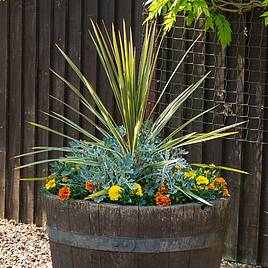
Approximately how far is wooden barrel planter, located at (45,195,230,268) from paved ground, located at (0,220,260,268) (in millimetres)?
1645

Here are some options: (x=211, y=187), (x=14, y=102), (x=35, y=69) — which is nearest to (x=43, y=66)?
(x=35, y=69)

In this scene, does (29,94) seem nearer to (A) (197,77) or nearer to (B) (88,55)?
(B) (88,55)

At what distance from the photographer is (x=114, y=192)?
13.6ft

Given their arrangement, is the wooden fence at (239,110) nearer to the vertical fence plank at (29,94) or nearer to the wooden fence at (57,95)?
the wooden fence at (57,95)

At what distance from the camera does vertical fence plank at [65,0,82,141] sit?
6527 mm

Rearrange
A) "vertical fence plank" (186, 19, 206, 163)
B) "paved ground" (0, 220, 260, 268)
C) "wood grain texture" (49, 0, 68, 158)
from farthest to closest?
1. "wood grain texture" (49, 0, 68, 158)
2. "paved ground" (0, 220, 260, 268)
3. "vertical fence plank" (186, 19, 206, 163)

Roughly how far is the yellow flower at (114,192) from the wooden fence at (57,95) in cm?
178

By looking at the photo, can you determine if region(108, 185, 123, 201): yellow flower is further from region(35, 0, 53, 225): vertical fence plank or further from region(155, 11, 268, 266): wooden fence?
region(35, 0, 53, 225): vertical fence plank

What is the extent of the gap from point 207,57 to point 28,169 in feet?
6.65

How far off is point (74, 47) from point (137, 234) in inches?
112

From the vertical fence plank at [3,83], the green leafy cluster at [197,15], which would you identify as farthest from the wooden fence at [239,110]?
the vertical fence plank at [3,83]

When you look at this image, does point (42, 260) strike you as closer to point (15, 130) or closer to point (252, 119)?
point (15, 130)

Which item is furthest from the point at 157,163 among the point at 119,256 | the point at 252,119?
the point at 252,119

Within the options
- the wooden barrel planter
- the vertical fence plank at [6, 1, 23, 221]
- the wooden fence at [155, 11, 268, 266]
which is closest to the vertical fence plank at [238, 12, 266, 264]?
the wooden fence at [155, 11, 268, 266]
